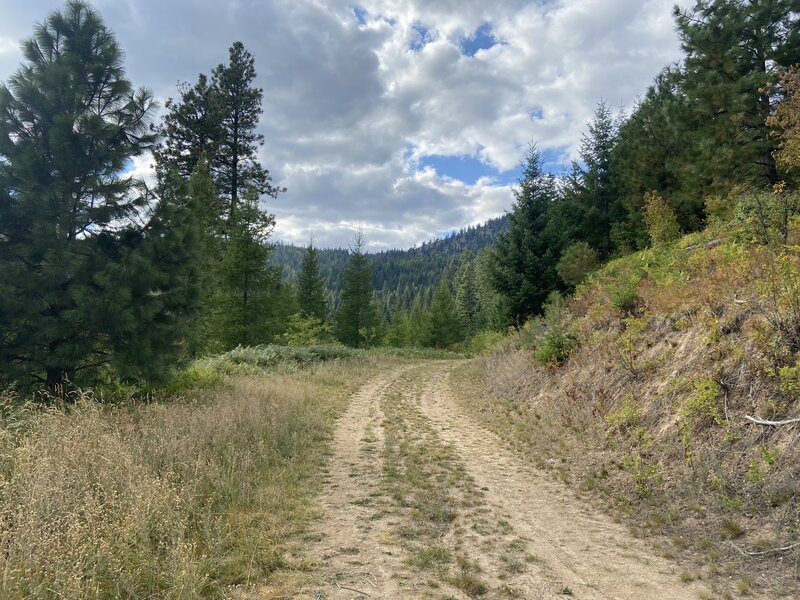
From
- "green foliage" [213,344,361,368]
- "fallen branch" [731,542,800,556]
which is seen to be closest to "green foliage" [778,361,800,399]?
"fallen branch" [731,542,800,556]

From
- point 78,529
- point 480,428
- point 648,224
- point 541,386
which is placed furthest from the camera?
point 648,224

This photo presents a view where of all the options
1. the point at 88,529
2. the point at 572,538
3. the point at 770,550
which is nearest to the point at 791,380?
the point at 770,550

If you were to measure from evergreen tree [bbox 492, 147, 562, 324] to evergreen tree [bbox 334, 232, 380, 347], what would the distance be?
17849 mm

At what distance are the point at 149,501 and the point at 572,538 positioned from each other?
4.56m

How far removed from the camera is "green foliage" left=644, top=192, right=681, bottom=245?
15.4 m

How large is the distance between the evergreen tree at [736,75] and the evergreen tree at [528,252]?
20.4 feet

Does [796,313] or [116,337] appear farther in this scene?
[116,337]

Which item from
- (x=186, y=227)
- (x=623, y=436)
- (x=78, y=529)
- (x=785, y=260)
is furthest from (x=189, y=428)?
(x=785, y=260)

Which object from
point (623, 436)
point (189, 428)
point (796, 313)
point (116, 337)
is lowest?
point (189, 428)

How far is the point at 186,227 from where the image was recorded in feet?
28.6

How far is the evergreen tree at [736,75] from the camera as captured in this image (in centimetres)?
1218

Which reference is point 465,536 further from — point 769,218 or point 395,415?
point 769,218

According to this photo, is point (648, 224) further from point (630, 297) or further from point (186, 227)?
point (186, 227)

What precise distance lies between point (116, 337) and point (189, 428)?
2688mm
